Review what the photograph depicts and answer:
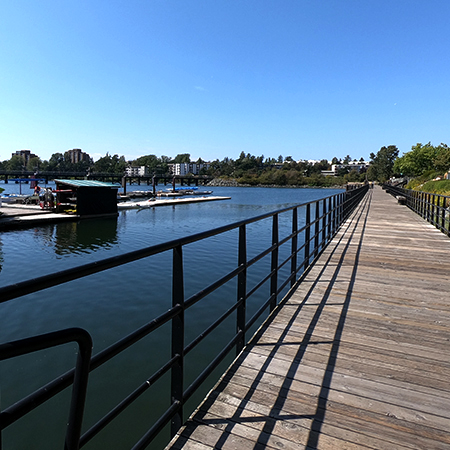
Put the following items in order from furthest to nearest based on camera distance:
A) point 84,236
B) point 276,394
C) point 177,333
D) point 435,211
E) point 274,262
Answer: point 84,236 < point 435,211 < point 274,262 < point 276,394 < point 177,333

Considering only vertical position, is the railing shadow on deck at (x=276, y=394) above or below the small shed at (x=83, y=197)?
below

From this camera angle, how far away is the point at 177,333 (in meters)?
2.13

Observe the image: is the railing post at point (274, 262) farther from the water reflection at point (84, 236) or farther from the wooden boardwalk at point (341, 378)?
the water reflection at point (84, 236)

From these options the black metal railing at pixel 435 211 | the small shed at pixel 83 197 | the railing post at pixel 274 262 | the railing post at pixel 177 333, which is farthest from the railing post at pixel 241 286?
the small shed at pixel 83 197

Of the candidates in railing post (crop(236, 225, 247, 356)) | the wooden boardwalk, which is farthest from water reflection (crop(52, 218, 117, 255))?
railing post (crop(236, 225, 247, 356))

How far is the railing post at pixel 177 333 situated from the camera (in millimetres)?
2055

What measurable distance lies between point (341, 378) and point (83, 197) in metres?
25.2

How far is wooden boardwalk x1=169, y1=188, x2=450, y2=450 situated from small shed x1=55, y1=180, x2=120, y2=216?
74.1 ft

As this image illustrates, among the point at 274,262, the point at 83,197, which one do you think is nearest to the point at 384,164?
the point at 83,197

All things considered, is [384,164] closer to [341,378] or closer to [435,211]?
[435,211]

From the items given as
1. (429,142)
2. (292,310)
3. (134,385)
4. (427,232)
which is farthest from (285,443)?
(429,142)

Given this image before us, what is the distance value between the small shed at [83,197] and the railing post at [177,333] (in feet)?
78.1

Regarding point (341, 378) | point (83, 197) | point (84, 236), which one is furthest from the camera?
point (83, 197)

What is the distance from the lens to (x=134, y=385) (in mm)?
5090
